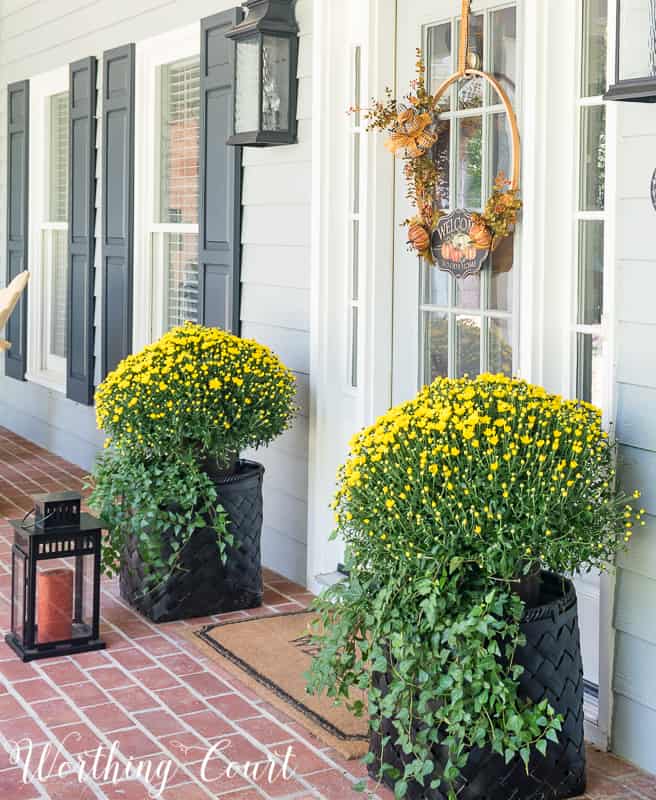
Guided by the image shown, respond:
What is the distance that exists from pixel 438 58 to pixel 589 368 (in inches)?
49.4

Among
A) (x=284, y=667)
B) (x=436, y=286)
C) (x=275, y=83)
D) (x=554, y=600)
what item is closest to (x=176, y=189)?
(x=275, y=83)

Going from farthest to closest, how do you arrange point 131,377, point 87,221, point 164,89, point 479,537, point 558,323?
point 87,221, point 164,89, point 131,377, point 558,323, point 479,537

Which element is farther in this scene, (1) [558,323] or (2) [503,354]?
(2) [503,354]

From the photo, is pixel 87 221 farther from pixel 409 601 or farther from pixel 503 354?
pixel 409 601

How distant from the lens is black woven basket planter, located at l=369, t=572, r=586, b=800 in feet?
8.94

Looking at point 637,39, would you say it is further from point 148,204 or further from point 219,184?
point 148,204

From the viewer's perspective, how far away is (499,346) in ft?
11.9

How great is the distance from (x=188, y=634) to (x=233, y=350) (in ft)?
3.28

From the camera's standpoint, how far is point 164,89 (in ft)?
19.6

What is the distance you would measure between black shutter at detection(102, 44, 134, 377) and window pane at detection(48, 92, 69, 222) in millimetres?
1132

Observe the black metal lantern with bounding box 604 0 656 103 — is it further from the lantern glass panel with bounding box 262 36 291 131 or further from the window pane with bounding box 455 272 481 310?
the lantern glass panel with bounding box 262 36 291 131

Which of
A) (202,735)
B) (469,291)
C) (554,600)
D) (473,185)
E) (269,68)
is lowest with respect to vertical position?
(202,735)

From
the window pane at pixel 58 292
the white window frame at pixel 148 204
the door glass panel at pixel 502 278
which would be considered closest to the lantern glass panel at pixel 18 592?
the door glass panel at pixel 502 278

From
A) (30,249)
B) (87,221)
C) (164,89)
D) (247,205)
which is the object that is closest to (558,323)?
(247,205)
